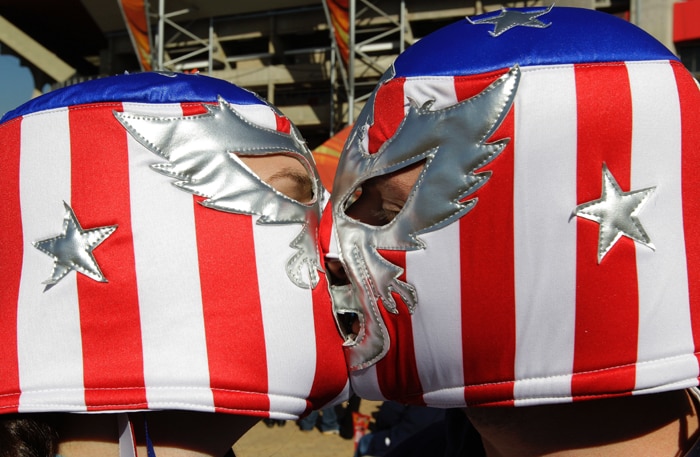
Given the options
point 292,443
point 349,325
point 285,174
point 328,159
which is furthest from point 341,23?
point 349,325

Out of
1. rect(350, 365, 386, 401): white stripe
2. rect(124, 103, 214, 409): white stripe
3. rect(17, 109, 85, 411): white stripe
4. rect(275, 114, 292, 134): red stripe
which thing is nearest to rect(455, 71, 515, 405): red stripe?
rect(350, 365, 386, 401): white stripe

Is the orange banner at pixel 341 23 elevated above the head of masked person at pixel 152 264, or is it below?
above

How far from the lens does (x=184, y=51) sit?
1586 centimetres

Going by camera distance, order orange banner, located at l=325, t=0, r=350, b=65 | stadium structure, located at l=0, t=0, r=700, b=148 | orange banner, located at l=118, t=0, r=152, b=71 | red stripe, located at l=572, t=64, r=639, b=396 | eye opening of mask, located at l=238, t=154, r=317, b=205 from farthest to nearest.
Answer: orange banner, located at l=118, t=0, r=152, b=71 → stadium structure, located at l=0, t=0, r=700, b=148 → orange banner, located at l=325, t=0, r=350, b=65 → eye opening of mask, located at l=238, t=154, r=317, b=205 → red stripe, located at l=572, t=64, r=639, b=396

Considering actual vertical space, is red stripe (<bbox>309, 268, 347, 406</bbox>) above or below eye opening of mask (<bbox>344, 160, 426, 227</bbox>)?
below

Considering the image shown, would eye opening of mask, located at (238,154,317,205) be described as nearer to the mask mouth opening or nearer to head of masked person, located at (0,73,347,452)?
head of masked person, located at (0,73,347,452)

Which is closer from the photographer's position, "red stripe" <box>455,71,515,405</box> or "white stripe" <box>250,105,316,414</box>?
"red stripe" <box>455,71,515,405</box>

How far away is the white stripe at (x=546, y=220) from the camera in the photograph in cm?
140

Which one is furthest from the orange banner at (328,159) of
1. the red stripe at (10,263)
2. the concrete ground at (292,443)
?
the red stripe at (10,263)

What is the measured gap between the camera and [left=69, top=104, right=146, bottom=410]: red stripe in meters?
1.44

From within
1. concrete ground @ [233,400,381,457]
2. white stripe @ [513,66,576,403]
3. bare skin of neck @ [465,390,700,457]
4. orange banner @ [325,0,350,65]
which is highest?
orange banner @ [325,0,350,65]

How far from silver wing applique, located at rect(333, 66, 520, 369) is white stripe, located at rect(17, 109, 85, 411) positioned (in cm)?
66

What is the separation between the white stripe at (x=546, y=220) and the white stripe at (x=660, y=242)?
0.51 ft

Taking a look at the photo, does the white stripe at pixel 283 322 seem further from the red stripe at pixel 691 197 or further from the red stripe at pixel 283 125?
the red stripe at pixel 691 197
